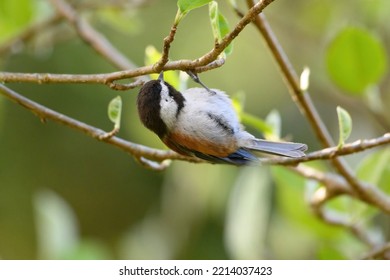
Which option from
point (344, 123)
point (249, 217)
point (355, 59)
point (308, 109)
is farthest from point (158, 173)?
point (344, 123)

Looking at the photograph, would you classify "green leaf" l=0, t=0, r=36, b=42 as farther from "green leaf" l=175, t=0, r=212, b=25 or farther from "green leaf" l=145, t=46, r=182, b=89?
"green leaf" l=175, t=0, r=212, b=25

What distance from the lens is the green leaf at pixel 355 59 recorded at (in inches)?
60.1

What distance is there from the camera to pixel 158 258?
2098mm

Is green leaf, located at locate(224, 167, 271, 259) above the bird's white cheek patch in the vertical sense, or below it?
above

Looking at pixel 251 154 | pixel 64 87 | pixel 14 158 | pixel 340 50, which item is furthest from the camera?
pixel 64 87

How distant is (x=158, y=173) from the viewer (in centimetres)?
310

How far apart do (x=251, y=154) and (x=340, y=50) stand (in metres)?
0.44

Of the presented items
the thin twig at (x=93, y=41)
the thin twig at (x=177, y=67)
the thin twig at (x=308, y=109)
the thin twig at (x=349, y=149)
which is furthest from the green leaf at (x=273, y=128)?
the thin twig at (x=177, y=67)

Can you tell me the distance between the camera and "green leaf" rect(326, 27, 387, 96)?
153cm

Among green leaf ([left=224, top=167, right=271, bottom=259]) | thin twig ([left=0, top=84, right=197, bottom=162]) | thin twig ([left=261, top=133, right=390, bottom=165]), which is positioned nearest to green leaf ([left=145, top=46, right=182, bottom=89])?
thin twig ([left=0, top=84, right=197, bottom=162])

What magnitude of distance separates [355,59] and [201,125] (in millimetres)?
513

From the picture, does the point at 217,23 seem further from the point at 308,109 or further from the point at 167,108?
the point at 308,109
